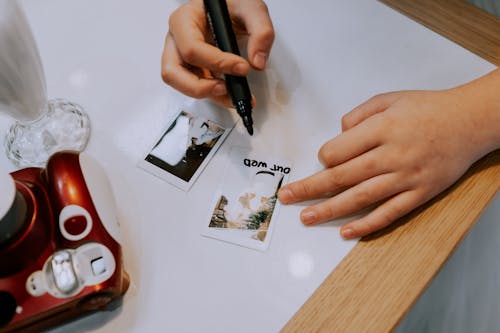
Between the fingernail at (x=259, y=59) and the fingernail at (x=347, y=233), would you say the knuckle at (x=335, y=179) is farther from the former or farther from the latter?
the fingernail at (x=259, y=59)

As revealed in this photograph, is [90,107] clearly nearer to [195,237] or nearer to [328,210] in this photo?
[195,237]

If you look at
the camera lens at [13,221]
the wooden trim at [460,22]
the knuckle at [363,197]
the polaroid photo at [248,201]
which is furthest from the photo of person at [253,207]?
the wooden trim at [460,22]

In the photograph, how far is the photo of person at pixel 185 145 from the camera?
1.99ft

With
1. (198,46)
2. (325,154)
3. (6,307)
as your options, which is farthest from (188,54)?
(6,307)

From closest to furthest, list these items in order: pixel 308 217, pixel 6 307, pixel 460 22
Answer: pixel 6 307 < pixel 308 217 < pixel 460 22

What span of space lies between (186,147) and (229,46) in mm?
149

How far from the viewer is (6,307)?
456 millimetres

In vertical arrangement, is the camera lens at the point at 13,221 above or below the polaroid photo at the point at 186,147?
below

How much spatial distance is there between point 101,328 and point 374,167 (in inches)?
15.0

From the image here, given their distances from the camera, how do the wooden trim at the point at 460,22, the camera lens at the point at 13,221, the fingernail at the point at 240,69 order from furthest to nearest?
1. the wooden trim at the point at 460,22
2. the fingernail at the point at 240,69
3. the camera lens at the point at 13,221

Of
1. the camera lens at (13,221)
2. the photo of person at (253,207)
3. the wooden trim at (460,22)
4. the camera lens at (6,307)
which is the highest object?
the wooden trim at (460,22)

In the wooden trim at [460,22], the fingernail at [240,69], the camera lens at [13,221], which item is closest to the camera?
the camera lens at [13,221]

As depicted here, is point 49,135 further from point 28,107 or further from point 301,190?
point 301,190

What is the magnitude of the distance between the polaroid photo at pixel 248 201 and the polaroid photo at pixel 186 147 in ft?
0.12
